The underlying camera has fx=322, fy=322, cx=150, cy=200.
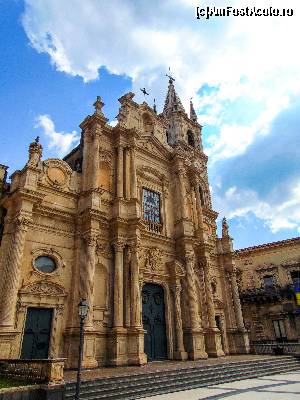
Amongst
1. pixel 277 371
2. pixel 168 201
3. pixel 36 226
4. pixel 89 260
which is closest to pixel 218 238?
pixel 168 201

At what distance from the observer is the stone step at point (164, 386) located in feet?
30.1

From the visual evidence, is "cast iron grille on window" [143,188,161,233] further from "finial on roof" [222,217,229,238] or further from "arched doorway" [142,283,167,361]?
"finial on roof" [222,217,229,238]

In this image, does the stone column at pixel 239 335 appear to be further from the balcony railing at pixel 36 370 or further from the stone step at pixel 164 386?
the balcony railing at pixel 36 370

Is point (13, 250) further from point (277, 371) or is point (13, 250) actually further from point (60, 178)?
point (277, 371)

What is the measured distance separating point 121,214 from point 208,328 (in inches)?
348

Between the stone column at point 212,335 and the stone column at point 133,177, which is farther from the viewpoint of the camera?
the stone column at point 212,335

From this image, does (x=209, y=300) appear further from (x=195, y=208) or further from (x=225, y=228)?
(x=225, y=228)

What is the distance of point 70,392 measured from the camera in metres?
8.93

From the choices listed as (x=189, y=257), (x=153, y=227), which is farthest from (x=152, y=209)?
(x=189, y=257)

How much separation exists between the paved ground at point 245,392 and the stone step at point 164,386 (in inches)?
17.0

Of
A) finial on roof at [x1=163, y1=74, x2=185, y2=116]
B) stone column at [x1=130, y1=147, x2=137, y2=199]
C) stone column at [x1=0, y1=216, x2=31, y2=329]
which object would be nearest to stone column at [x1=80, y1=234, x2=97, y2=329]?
stone column at [x1=0, y1=216, x2=31, y2=329]

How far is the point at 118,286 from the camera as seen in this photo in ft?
50.6

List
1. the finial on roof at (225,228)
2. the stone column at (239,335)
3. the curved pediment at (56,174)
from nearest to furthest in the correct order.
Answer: the curved pediment at (56,174), the stone column at (239,335), the finial on roof at (225,228)

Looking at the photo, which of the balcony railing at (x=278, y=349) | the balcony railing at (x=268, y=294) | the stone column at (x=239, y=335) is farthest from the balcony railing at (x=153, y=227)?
the balcony railing at (x=268, y=294)
